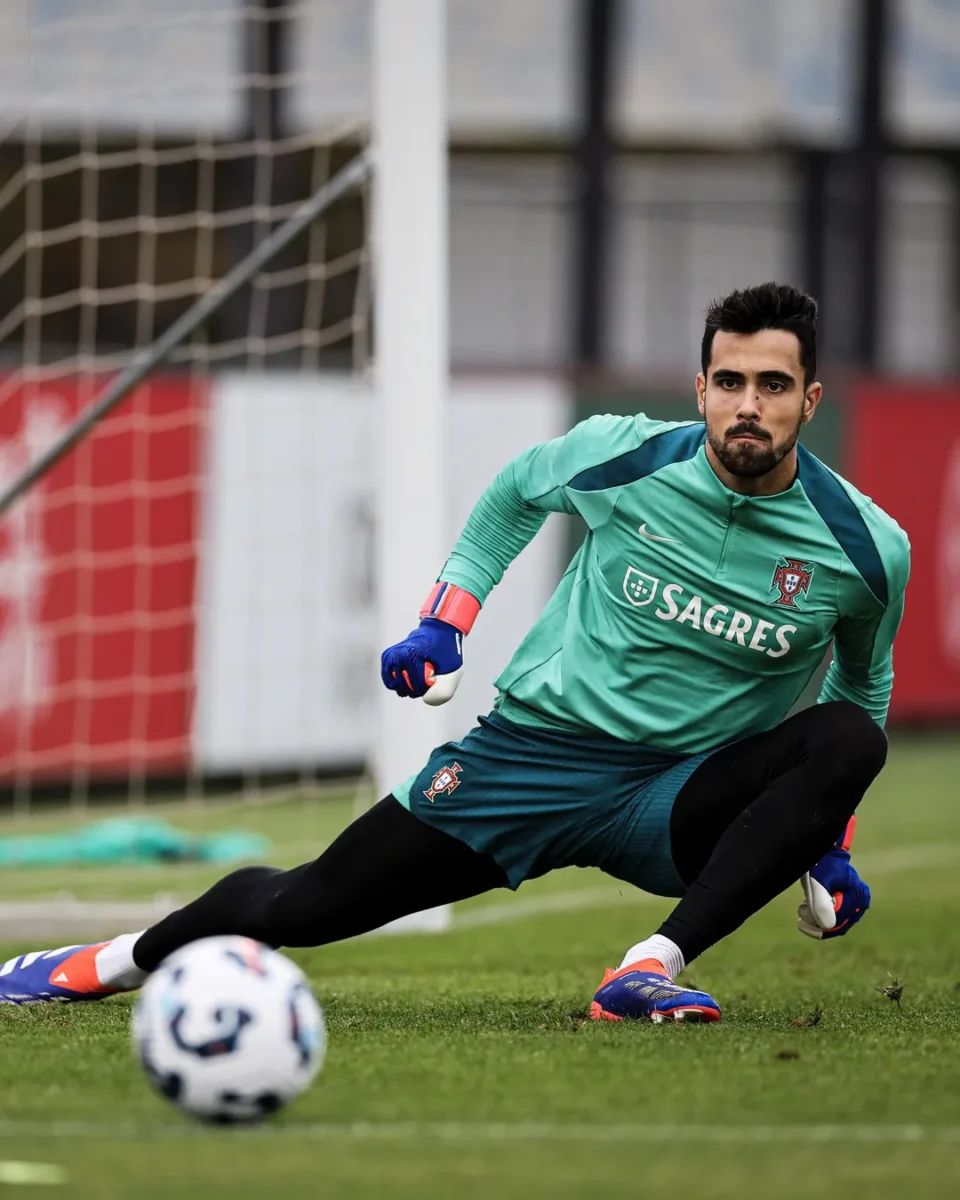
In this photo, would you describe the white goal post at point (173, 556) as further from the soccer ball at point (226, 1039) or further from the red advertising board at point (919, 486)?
the soccer ball at point (226, 1039)

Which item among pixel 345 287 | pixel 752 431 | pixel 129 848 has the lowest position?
pixel 129 848

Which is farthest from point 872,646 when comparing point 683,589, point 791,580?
point 683,589

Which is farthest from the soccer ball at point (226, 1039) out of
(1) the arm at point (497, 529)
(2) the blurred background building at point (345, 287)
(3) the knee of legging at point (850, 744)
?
(2) the blurred background building at point (345, 287)

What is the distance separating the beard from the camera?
436 cm

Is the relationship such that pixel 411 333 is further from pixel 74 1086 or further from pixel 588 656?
pixel 74 1086

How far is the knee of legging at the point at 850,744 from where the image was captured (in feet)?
14.4

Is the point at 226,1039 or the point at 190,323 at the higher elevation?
the point at 190,323

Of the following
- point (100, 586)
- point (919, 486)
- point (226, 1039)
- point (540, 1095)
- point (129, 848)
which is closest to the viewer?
point (226, 1039)

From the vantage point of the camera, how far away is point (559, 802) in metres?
4.53

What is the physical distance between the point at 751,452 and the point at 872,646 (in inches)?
21.0

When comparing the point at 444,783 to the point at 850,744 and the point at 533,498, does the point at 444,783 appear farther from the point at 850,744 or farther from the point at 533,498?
the point at 850,744

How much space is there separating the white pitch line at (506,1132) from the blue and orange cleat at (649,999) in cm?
90

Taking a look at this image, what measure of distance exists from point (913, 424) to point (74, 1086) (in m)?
11.0

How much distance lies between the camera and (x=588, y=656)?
4629 millimetres
